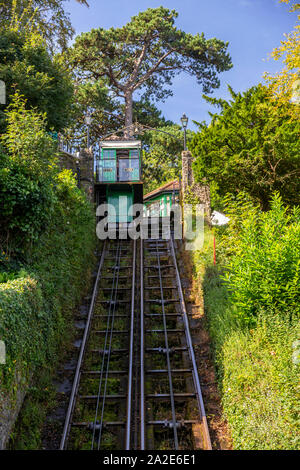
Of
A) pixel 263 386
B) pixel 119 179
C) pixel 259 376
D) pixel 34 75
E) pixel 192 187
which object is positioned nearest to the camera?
pixel 263 386

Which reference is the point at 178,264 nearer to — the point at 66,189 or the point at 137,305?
the point at 137,305

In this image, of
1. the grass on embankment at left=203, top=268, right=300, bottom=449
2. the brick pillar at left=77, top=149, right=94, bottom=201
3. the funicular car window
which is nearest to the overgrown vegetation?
the grass on embankment at left=203, top=268, right=300, bottom=449

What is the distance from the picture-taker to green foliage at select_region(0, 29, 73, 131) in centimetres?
1474

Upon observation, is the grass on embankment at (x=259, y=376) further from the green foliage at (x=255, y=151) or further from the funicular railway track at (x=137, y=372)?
the green foliage at (x=255, y=151)

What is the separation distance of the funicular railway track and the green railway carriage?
6.80 m

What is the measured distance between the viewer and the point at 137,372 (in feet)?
35.5

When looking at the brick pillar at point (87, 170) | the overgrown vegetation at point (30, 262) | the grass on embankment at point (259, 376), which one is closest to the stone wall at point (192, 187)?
the brick pillar at point (87, 170)

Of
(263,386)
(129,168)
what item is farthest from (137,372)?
(129,168)

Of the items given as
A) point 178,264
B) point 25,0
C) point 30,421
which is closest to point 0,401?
point 30,421

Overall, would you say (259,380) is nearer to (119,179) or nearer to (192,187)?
(192,187)

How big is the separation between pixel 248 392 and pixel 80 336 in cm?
535

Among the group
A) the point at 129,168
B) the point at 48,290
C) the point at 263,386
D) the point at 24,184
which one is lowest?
the point at 263,386

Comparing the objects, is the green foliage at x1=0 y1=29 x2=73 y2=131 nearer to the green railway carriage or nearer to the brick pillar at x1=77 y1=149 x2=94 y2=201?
the brick pillar at x1=77 y1=149 x2=94 y2=201

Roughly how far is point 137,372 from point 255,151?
9.21 metres
